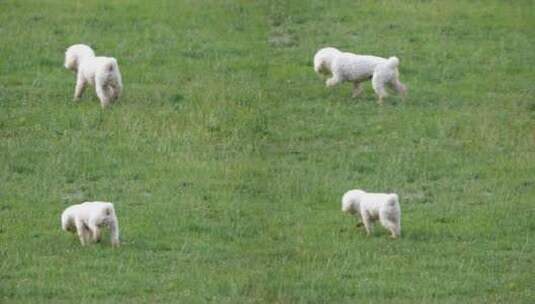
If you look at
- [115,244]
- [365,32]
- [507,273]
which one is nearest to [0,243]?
[115,244]

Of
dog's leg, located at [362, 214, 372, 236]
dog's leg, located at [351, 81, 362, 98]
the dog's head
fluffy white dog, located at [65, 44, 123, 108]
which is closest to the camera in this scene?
dog's leg, located at [362, 214, 372, 236]

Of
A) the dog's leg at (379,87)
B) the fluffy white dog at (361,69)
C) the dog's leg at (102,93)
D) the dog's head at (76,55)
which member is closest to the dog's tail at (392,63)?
the fluffy white dog at (361,69)

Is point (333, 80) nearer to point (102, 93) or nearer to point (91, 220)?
point (102, 93)

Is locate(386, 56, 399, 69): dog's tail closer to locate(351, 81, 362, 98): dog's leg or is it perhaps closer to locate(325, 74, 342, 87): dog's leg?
locate(325, 74, 342, 87): dog's leg

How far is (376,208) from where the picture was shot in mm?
19500

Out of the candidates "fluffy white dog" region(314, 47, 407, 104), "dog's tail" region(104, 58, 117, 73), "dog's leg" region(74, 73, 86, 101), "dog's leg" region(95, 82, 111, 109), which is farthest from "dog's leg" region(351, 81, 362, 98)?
"dog's leg" region(74, 73, 86, 101)

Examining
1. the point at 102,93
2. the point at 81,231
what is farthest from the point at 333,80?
the point at 81,231

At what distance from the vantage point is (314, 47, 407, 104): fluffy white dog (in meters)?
25.2

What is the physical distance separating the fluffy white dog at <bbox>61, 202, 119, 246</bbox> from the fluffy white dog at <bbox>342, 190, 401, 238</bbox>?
253 centimetres

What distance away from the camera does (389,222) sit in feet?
63.7

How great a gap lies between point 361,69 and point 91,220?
7442 mm

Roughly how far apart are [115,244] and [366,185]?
404 cm

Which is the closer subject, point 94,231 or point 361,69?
A: point 94,231

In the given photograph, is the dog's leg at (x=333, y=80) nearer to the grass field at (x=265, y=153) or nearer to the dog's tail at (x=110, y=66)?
the grass field at (x=265, y=153)
